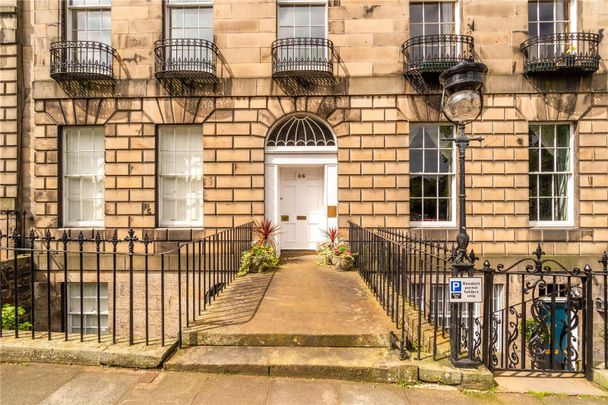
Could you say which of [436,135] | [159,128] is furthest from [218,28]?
[436,135]

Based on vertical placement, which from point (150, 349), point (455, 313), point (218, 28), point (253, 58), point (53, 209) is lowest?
point (150, 349)

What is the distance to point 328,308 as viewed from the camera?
17.8 ft

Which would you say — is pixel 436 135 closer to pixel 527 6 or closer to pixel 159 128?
pixel 527 6

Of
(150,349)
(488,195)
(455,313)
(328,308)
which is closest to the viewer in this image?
(455,313)

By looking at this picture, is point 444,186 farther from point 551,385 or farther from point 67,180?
point 67,180

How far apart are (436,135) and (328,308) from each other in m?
6.39

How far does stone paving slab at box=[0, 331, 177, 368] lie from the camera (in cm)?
391

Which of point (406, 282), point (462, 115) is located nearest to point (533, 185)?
point (406, 282)

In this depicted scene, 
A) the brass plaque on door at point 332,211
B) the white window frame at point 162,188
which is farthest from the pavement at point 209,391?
the brass plaque on door at point 332,211

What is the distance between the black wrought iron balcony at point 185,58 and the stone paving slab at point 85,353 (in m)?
7.09

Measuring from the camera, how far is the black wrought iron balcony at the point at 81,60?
9281 mm

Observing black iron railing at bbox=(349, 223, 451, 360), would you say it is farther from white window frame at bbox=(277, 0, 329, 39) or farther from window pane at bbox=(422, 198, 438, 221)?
white window frame at bbox=(277, 0, 329, 39)

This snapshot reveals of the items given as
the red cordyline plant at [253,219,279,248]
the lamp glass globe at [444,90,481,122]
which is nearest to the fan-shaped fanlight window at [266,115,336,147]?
the red cordyline plant at [253,219,279,248]

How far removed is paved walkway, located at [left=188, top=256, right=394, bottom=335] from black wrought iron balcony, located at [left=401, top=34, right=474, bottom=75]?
5.75m
